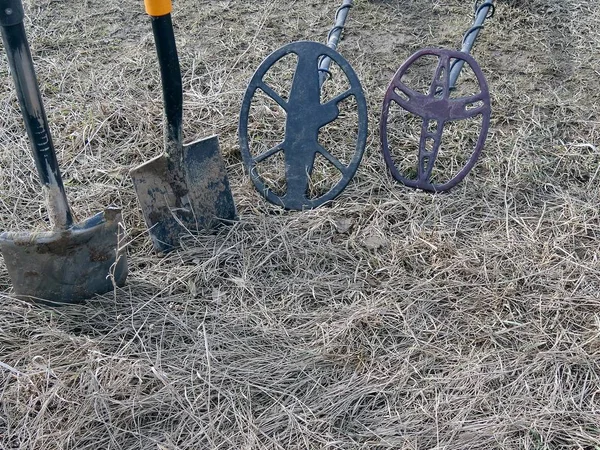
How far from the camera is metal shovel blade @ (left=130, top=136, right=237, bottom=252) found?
8.66ft

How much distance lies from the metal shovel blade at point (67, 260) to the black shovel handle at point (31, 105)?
0.26ft

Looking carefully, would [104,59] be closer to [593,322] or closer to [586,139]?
[586,139]

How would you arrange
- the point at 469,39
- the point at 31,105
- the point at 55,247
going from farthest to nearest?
the point at 469,39 → the point at 55,247 → the point at 31,105

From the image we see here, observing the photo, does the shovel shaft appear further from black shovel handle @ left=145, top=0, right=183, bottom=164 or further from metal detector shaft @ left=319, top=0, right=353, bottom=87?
metal detector shaft @ left=319, top=0, right=353, bottom=87

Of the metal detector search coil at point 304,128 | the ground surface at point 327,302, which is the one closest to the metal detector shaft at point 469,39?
the ground surface at point 327,302

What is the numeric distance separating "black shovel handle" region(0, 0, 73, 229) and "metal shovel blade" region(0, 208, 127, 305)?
8 cm

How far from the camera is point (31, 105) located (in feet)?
7.29

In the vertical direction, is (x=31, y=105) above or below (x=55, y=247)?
above

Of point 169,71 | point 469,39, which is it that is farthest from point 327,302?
point 469,39

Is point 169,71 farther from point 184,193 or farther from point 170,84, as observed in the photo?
point 184,193

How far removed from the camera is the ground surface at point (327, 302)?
7.02ft

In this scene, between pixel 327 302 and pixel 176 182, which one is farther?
pixel 176 182

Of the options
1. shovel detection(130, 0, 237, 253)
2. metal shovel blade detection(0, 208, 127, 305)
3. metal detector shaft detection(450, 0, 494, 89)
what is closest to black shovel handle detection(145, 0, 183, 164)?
shovel detection(130, 0, 237, 253)

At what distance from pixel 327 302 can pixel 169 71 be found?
112 cm
